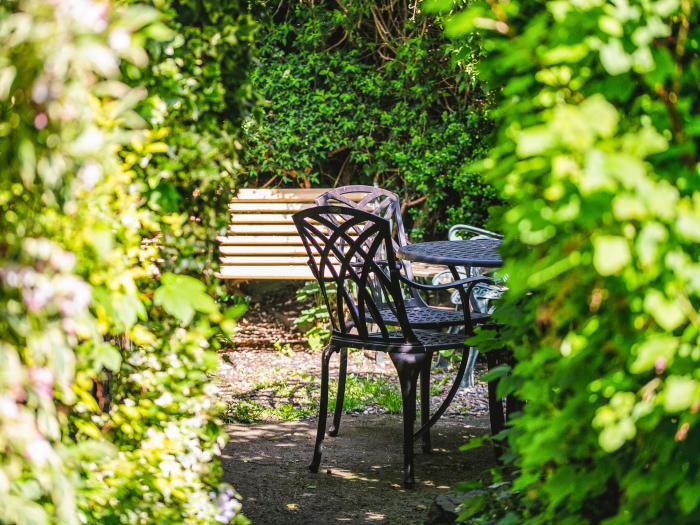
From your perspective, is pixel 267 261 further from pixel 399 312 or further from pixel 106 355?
pixel 106 355

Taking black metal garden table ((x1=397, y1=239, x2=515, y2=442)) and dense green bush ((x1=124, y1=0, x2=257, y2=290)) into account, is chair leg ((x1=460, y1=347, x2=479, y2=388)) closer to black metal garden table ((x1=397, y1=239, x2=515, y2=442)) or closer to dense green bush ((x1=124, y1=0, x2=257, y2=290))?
black metal garden table ((x1=397, y1=239, x2=515, y2=442))

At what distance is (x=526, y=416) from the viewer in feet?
5.17

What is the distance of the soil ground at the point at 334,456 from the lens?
3.03 metres

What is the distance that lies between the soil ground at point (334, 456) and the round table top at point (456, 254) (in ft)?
3.01

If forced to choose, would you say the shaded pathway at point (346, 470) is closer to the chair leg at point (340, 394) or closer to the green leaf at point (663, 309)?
the chair leg at point (340, 394)

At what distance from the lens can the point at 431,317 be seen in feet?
12.1

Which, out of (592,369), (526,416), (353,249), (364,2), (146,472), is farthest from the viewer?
(364,2)

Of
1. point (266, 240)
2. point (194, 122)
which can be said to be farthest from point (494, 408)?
point (266, 240)

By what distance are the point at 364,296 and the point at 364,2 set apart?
3526mm

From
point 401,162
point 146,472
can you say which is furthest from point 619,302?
point 401,162

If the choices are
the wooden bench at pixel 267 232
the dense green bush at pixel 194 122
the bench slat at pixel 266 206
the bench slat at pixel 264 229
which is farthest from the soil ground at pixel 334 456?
the bench slat at pixel 266 206

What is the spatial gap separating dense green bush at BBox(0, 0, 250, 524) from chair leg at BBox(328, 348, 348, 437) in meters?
1.78

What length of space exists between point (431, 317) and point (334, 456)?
2.56 feet

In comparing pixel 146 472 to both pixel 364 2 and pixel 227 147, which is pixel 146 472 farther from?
pixel 364 2
